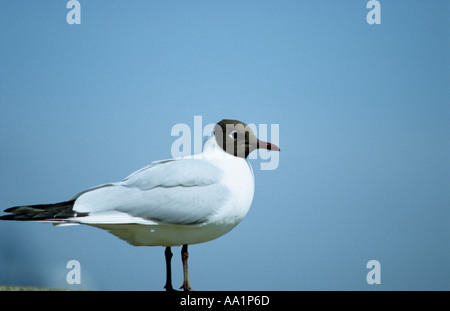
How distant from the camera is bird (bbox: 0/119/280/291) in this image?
3688 millimetres

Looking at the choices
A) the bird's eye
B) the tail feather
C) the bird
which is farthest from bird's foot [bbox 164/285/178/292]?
the bird's eye

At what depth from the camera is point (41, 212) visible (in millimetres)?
3658

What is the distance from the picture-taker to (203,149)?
4.15m

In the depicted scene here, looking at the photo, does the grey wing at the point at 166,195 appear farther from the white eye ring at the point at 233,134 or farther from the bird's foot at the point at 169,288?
the bird's foot at the point at 169,288

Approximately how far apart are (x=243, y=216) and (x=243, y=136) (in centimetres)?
65

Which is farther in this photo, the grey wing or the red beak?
the red beak

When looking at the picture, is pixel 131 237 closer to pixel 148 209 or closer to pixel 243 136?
pixel 148 209

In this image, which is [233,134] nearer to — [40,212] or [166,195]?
[166,195]

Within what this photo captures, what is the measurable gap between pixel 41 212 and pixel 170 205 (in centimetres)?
95

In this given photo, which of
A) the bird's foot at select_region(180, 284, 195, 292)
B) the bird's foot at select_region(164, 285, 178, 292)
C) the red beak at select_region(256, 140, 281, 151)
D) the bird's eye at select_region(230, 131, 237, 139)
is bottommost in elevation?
the bird's foot at select_region(164, 285, 178, 292)

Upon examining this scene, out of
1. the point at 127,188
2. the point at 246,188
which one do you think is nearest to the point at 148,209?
the point at 127,188

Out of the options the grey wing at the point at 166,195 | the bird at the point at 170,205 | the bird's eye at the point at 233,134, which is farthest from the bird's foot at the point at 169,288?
the bird's eye at the point at 233,134

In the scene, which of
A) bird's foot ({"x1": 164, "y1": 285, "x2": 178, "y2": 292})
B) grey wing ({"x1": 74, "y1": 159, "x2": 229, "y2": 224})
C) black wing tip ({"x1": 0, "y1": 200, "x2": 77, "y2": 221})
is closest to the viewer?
black wing tip ({"x1": 0, "y1": 200, "x2": 77, "y2": 221})

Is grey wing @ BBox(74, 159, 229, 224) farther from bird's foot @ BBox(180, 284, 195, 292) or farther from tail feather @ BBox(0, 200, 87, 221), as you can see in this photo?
bird's foot @ BBox(180, 284, 195, 292)
